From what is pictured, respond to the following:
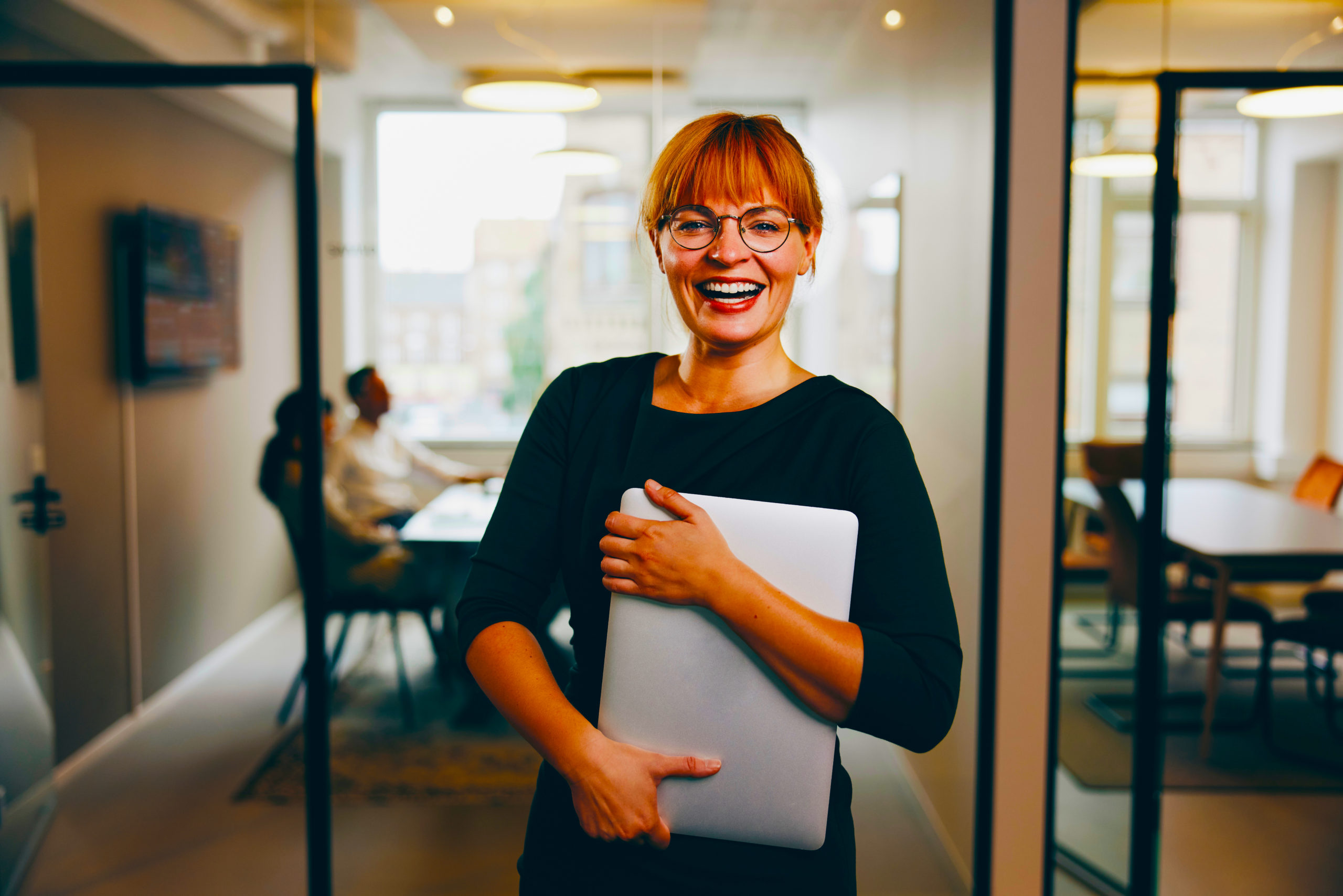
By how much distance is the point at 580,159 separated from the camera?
2234 mm

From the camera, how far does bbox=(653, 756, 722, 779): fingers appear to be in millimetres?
894

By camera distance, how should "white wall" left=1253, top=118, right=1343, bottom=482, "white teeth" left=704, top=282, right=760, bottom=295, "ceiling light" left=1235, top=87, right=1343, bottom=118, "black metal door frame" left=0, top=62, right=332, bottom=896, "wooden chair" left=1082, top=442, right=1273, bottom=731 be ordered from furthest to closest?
"white wall" left=1253, top=118, right=1343, bottom=482, "wooden chair" left=1082, top=442, right=1273, bottom=731, "ceiling light" left=1235, top=87, right=1343, bottom=118, "black metal door frame" left=0, top=62, right=332, bottom=896, "white teeth" left=704, top=282, right=760, bottom=295

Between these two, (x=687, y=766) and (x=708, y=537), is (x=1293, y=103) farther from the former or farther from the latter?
(x=687, y=766)

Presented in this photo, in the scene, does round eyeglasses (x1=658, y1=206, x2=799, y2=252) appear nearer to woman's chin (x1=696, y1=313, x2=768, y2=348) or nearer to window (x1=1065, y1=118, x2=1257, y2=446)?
woman's chin (x1=696, y1=313, x2=768, y2=348)

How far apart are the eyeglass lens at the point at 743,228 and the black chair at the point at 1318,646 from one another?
3.07 m

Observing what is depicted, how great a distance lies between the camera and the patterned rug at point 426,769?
2617mm

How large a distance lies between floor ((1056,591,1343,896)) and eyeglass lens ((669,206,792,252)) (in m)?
2.27

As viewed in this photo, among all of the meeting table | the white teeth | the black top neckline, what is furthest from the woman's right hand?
the meeting table

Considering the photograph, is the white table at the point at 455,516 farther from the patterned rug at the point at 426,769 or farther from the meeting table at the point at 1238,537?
the meeting table at the point at 1238,537

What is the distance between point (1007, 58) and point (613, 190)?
1023 millimetres

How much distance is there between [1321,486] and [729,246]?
10.8ft

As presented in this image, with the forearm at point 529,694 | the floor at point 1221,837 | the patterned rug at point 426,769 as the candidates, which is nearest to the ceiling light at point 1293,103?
the floor at point 1221,837

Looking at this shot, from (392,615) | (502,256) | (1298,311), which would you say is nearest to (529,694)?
(502,256)

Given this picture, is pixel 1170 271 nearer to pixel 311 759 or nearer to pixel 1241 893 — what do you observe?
pixel 1241 893
